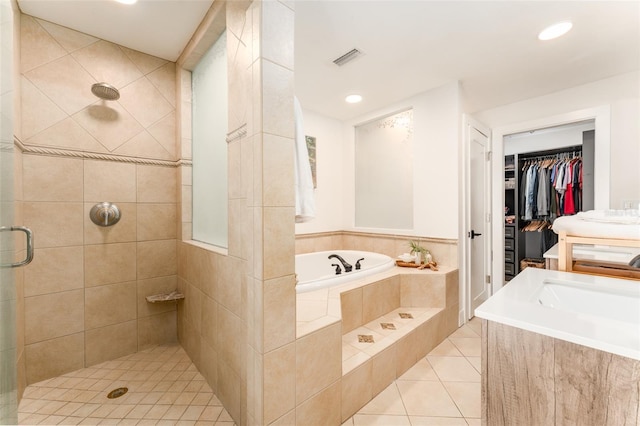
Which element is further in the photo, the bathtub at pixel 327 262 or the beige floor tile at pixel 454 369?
the bathtub at pixel 327 262

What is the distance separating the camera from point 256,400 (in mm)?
Result: 1106

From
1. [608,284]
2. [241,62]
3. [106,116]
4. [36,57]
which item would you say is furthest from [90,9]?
[608,284]

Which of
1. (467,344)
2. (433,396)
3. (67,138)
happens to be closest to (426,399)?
(433,396)

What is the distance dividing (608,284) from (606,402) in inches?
22.8

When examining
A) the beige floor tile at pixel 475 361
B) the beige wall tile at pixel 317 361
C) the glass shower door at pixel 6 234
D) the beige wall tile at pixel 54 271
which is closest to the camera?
the glass shower door at pixel 6 234

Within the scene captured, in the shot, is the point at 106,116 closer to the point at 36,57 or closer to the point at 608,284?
the point at 36,57

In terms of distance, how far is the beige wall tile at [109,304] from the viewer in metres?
1.83

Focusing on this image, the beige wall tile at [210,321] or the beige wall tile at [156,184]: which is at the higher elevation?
the beige wall tile at [156,184]

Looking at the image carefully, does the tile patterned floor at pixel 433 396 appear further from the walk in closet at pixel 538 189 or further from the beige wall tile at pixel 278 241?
the walk in closet at pixel 538 189

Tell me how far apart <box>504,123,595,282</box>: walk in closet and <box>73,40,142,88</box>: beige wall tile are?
16.7 ft

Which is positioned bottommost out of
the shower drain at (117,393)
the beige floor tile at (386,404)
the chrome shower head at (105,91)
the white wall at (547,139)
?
the beige floor tile at (386,404)

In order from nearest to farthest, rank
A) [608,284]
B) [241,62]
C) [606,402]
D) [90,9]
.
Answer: [606,402] → [608,284] → [241,62] → [90,9]

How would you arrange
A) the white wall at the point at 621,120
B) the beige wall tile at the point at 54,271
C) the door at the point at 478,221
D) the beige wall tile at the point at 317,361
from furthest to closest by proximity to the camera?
the door at the point at 478,221 < the white wall at the point at 621,120 < the beige wall tile at the point at 54,271 < the beige wall tile at the point at 317,361

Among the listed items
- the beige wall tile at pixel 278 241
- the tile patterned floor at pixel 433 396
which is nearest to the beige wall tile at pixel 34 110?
the beige wall tile at pixel 278 241
